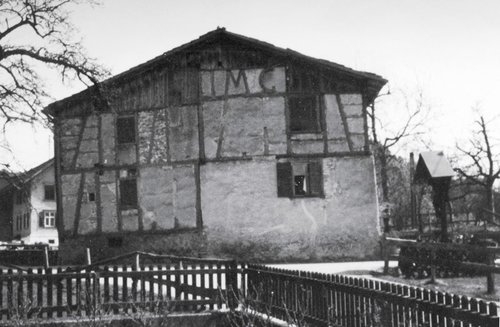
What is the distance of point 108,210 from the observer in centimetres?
2359

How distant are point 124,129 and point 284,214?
756 cm

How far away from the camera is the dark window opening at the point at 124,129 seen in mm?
23844

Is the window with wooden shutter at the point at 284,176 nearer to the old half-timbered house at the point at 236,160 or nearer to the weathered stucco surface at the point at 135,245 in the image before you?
the old half-timbered house at the point at 236,160

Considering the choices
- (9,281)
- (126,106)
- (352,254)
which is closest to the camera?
(9,281)

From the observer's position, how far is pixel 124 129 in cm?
2389

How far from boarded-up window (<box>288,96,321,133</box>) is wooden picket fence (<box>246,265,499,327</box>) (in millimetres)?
13369

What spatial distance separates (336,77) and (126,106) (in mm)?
8684

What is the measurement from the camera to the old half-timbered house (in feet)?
73.5

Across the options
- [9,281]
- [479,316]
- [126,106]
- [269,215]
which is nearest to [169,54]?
[126,106]

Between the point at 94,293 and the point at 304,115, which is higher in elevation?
the point at 304,115

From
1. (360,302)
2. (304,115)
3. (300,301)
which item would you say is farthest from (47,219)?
(360,302)

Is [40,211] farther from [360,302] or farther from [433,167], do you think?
[360,302]

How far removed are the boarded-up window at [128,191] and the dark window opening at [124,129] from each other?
53.4 inches

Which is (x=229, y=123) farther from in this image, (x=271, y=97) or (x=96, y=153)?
(x=96, y=153)
